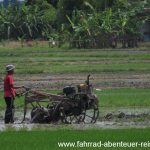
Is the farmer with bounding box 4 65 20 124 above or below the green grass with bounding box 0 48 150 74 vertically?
above

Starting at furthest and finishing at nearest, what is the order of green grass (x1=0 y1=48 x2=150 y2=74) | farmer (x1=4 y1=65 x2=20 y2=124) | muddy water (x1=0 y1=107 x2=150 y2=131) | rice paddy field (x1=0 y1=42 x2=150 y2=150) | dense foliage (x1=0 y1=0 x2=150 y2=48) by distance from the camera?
dense foliage (x1=0 y1=0 x2=150 y2=48)
green grass (x1=0 y1=48 x2=150 y2=74)
farmer (x1=4 y1=65 x2=20 y2=124)
muddy water (x1=0 y1=107 x2=150 y2=131)
rice paddy field (x1=0 y1=42 x2=150 y2=150)

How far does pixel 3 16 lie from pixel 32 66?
34.7m

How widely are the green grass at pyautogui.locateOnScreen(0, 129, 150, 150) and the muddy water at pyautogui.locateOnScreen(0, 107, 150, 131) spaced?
147 centimetres

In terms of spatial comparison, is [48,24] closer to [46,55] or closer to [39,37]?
[39,37]

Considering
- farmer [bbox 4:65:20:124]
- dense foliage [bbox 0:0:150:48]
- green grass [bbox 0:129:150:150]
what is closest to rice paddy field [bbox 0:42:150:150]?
green grass [bbox 0:129:150:150]

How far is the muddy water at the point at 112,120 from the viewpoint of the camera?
1652 cm

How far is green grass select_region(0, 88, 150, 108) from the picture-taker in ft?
73.5

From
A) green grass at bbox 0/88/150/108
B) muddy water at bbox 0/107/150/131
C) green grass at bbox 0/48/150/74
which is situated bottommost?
green grass at bbox 0/48/150/74

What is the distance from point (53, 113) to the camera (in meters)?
17.5

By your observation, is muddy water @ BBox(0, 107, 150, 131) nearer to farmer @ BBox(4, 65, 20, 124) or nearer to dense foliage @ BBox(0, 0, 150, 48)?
farmer @ BBox(4, 65, 20, 124)

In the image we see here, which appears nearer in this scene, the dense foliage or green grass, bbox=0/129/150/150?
green grass, bbox=0/129/150/150

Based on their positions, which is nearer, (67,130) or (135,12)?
(67,130)

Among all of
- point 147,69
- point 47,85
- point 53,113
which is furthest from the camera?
point 147,69

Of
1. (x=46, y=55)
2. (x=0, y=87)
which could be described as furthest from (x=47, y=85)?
(x=46, y=55)
